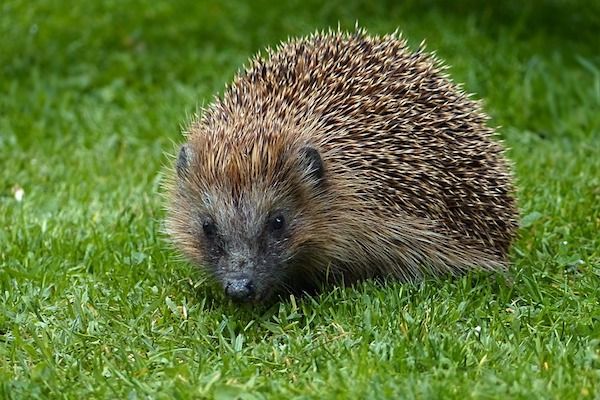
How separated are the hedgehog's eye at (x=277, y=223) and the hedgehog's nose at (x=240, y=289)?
349 mm

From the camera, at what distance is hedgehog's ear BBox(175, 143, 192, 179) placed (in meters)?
5.77

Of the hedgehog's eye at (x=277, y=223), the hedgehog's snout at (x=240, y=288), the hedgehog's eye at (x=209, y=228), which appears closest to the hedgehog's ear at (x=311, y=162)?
the hedgehog's eye at (x=277, y=223)

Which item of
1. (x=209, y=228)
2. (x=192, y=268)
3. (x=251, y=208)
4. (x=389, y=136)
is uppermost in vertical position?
(x=389, y=136)

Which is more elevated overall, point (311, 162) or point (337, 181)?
point (311, 162)

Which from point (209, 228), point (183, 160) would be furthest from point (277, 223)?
point (183, 160)

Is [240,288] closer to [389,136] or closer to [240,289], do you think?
[240,289]

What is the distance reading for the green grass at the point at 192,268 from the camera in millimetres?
4535

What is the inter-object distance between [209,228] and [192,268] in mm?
472

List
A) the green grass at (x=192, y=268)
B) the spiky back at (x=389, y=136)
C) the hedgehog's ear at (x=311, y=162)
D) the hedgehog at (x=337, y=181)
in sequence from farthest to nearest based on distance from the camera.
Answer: the spiky back at (x=389, y=136) → the hedgehog's ear at (x=311, y=162) → the hedgehog at (x=337, y=181) → the green grass at (x=192, y=268)

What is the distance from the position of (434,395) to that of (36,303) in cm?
227

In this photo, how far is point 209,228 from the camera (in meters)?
5.55

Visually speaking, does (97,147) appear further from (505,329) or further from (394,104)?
(505,329)

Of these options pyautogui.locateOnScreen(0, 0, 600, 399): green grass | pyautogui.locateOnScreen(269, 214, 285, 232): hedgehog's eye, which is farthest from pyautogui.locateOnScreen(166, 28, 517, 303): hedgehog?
pyautogui.locateOnScreen(0, 0, 600, 399): green grass

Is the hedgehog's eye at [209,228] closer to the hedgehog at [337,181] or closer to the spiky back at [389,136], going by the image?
the hedgehog at [337,181]
